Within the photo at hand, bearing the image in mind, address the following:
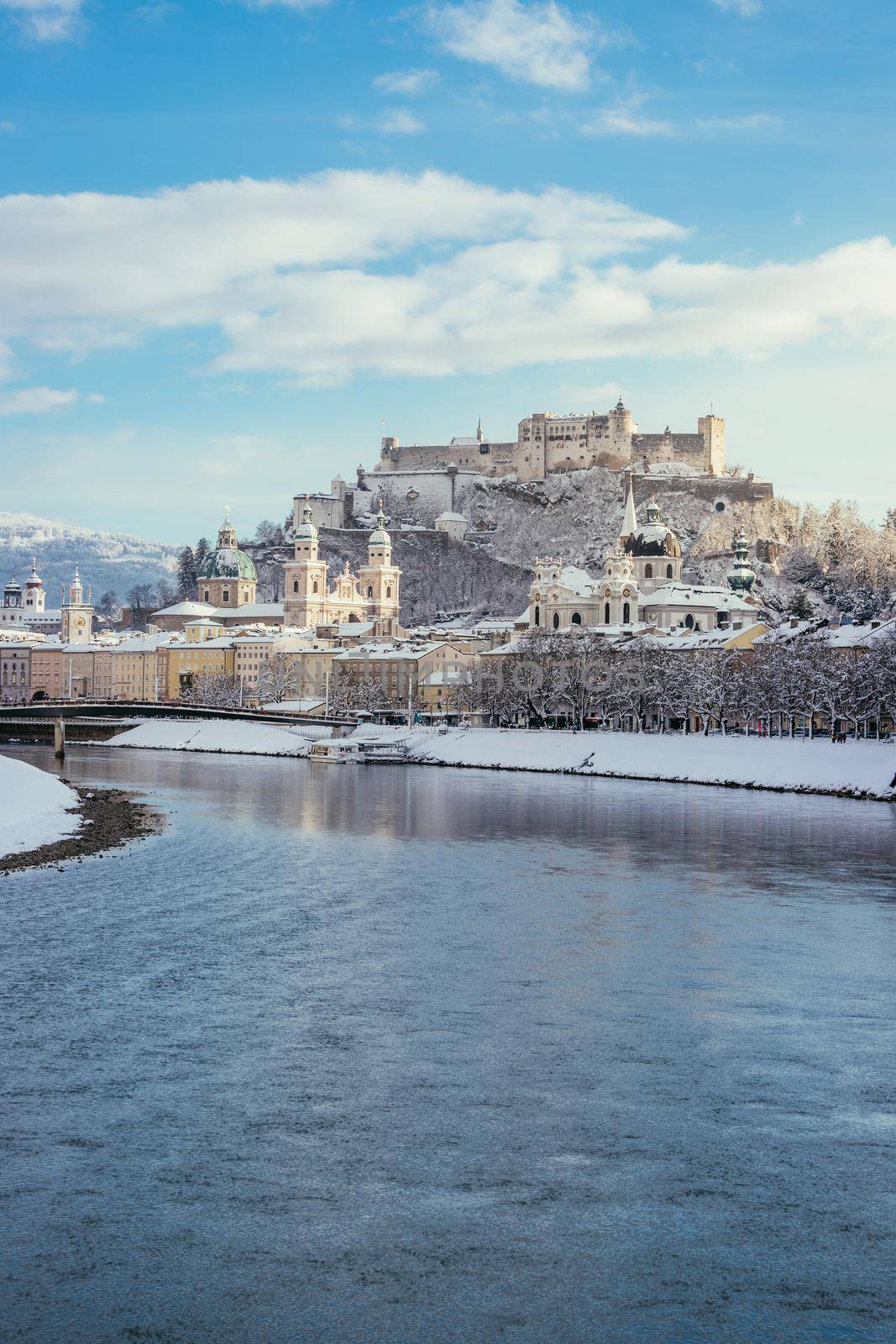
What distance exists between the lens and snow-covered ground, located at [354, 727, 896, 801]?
42094 mm

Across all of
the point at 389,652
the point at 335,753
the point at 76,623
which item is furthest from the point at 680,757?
the point at 76,623

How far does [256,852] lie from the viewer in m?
26.3

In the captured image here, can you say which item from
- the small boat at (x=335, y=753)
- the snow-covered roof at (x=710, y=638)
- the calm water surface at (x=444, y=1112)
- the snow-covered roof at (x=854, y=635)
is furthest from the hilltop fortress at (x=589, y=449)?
the calm water surface at (x=444, y=1112)

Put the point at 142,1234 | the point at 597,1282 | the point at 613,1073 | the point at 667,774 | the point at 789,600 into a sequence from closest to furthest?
the point at 597,1282 < the point at 142,1234 < the point at 613,1073 < the point at 667,774 < the point at 789,600

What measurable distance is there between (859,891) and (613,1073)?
11172mm

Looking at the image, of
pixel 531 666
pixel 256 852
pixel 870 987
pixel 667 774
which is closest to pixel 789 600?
pixel 531 666

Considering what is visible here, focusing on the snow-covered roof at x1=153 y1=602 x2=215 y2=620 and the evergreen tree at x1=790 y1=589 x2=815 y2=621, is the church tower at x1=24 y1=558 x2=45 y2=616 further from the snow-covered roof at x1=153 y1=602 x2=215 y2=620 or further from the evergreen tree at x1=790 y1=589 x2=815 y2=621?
the evergreen tree at x1=790 y1=589 x2=815 y2=621

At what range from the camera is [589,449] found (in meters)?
135

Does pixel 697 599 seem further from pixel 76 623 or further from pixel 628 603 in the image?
pixel 76 623

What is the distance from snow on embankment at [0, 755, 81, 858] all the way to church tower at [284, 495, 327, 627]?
80.1 meters

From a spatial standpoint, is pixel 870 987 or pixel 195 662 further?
pixel 195 662

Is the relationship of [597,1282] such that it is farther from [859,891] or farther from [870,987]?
[859,891]

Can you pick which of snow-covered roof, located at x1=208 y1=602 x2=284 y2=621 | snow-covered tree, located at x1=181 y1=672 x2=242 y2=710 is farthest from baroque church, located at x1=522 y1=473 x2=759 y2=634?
snow-covered roof, located at x1=208 y1=602 x2=284 y2=621

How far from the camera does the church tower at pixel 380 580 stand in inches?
4815
